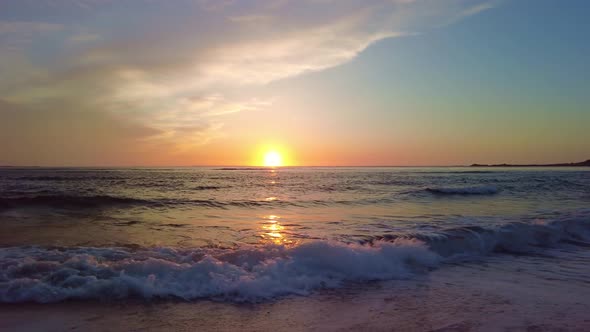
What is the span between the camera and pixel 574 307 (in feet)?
17.4

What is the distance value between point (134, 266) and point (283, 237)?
4.63 metres

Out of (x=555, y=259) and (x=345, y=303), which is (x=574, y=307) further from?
(x=555, y=259)

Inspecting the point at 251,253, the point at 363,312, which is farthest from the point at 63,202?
the point at 363,312

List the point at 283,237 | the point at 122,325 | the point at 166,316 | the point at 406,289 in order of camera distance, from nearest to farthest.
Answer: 1. the point at 122,325
2. the point at 166,316
3. the point at 406,289
4. the point at 283,237

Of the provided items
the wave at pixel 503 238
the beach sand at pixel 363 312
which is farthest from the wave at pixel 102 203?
the beach sand at pixel 363 312

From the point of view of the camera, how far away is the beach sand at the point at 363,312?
4.73 m

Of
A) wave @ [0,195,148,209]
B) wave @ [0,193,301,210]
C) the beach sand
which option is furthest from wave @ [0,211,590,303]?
wave @ [0,195,148,209]

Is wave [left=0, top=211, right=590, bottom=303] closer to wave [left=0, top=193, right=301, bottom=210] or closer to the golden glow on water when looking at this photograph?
the golden glow on water

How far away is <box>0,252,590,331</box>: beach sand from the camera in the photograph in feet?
15.5

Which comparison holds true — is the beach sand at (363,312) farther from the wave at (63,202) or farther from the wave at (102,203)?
the wave at (63,202)

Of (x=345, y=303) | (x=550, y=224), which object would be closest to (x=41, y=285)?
(x=345, y=303)

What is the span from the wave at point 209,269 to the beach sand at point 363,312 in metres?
0.33

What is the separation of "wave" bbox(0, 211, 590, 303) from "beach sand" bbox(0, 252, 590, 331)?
0.33 metres

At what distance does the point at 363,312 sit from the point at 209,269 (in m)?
2.76
